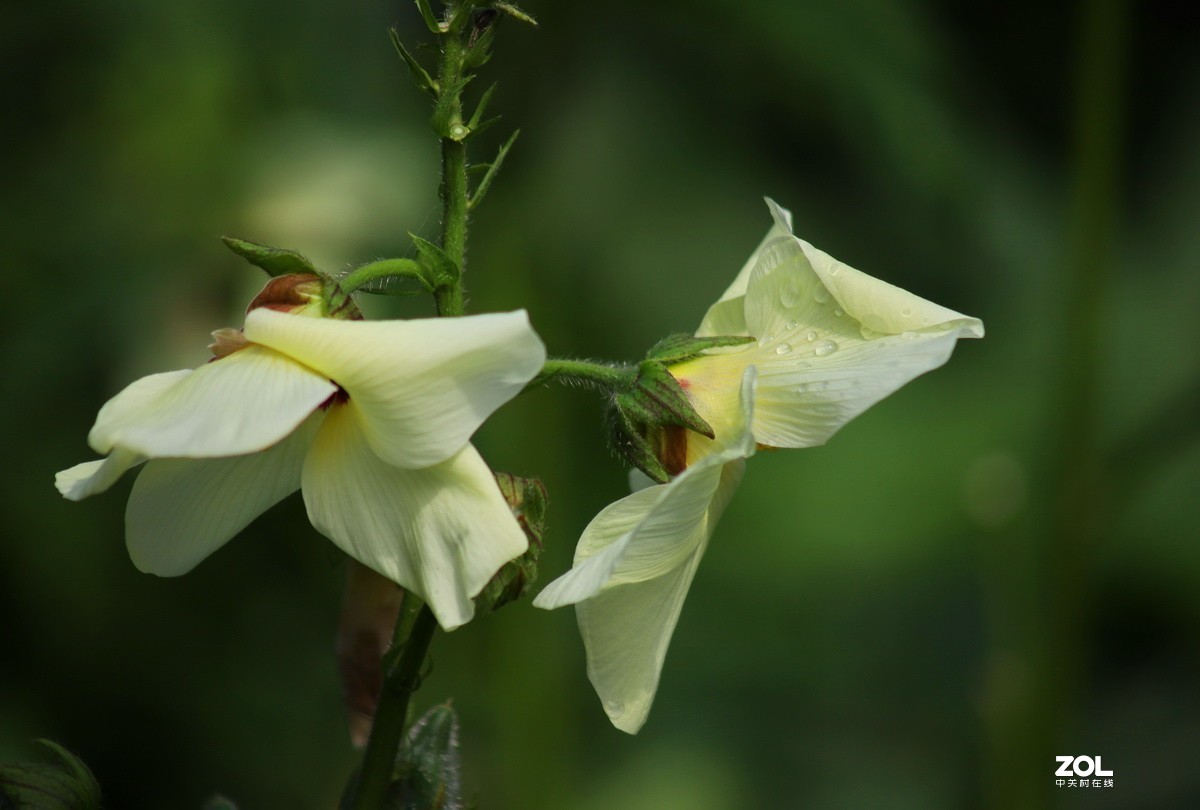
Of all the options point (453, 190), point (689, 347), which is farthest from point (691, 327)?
point (453, 190)

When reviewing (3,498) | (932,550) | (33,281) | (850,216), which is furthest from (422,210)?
(932,550)

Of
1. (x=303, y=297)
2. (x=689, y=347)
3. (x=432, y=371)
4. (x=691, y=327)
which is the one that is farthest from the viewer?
(x=691, y=327)

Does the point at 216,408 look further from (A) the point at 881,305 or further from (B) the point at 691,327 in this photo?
(B) the point at 691,327

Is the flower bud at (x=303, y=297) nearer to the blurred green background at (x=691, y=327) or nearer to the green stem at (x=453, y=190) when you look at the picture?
the green stem at (x=453, y=190)

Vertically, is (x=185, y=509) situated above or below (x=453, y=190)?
below

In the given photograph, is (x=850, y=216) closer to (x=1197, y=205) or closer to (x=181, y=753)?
(x=1197, y=205)

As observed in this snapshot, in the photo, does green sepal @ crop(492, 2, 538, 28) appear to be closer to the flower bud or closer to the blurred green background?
the flower bud

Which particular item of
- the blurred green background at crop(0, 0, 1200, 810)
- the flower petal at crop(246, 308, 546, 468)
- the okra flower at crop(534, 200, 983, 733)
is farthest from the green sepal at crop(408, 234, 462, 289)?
the blurred green background at crop(0, 0, 1200, 810)

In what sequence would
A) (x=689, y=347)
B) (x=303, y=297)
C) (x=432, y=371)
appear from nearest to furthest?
(x=432, y=371)
(x=303, y=297)
(x=689, y=347)
